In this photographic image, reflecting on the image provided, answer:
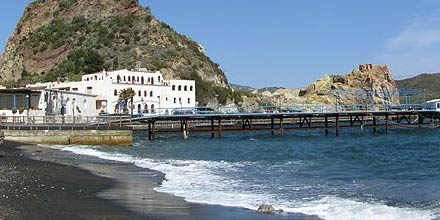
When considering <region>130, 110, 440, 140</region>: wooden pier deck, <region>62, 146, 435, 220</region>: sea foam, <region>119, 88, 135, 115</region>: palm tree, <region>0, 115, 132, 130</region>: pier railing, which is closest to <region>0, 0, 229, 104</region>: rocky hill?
<region>119, 88, 135, 115</region>: palm tree

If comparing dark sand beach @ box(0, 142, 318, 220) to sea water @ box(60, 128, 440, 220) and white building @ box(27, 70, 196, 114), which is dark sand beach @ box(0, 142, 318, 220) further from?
white building @ box(27, 70, 196, 114)

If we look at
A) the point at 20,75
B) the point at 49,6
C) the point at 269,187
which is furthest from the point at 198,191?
the point at 49,6

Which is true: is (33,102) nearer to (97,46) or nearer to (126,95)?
(126,95)

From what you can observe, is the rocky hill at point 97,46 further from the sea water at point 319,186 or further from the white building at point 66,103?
the sea water at point 319,186

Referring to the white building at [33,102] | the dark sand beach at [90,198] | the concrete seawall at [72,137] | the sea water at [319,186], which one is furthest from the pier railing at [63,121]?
the dark sand beach at [90,198]

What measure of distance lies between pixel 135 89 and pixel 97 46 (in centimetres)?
5210

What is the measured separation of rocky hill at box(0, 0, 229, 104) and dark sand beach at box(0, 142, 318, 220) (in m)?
97.1

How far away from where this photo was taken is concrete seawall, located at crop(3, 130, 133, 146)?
134 ft

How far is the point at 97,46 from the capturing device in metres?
137

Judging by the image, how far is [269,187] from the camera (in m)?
18.1

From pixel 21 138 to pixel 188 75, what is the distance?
3369 inches

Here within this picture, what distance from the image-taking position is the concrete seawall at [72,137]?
4078cm

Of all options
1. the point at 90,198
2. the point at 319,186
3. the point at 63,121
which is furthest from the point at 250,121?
the point at 90,198

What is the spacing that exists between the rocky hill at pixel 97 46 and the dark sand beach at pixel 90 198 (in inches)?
3822
